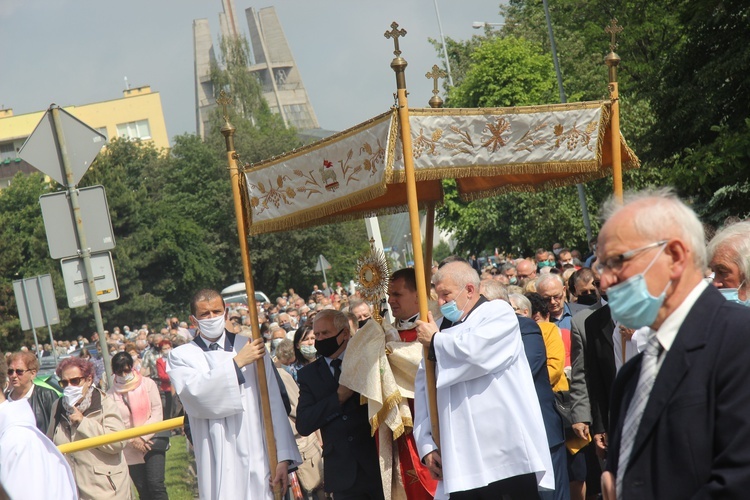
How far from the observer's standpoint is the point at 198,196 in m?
64.8

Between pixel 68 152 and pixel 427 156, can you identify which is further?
pixel 68 152

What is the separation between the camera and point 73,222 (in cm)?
890

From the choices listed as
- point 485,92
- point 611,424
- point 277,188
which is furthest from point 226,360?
point 485,92

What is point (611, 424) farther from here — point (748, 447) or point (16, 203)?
point (16, 203)

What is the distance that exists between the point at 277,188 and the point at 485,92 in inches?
1404

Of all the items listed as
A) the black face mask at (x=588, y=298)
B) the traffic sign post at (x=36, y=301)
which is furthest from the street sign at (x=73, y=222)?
the traffic sign post at (x=36, y=301)

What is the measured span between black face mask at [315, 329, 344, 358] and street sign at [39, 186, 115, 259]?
279cm

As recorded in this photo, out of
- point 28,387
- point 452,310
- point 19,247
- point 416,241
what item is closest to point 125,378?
point 28,387

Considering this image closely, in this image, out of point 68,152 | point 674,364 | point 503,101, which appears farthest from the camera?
point 503,101

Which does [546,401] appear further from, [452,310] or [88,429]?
[88,429]

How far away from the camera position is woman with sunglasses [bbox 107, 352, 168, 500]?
25.3ft

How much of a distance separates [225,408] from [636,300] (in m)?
4.12

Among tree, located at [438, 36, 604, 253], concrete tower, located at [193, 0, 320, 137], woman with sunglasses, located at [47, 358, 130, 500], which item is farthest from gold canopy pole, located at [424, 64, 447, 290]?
concrete tower, located at [193, 0, 320, 137]

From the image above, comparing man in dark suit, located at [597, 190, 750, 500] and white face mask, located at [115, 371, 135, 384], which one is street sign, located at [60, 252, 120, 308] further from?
man in dark suit, located at [597, 190, 750, 500]
